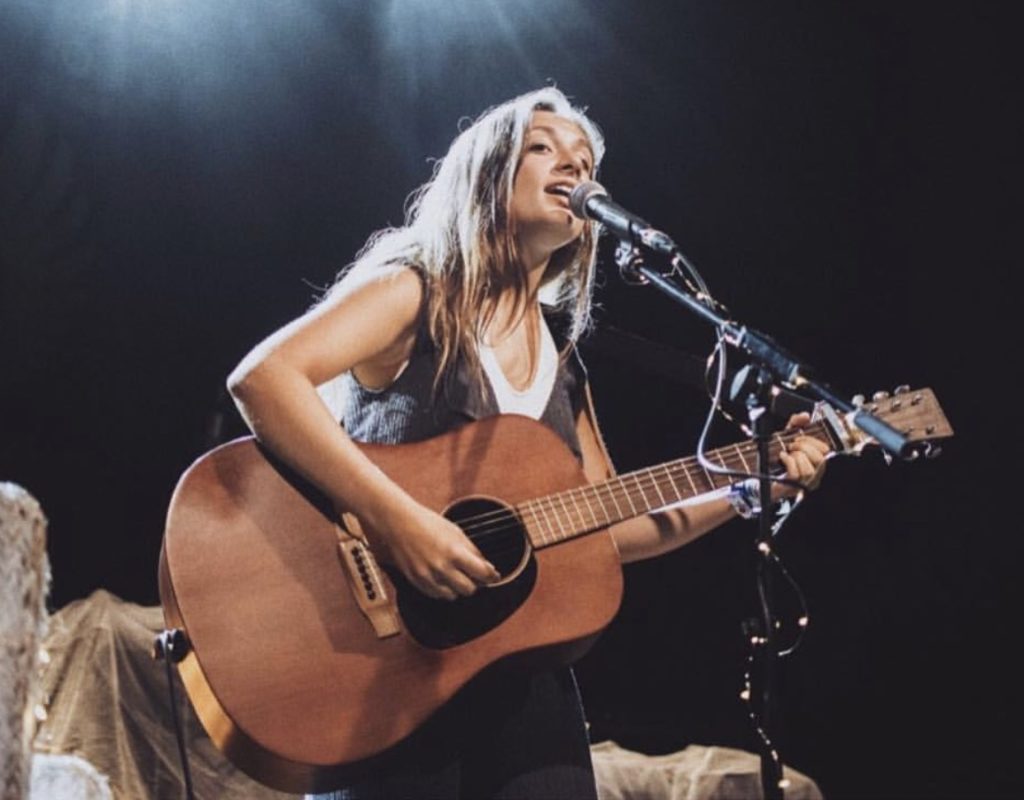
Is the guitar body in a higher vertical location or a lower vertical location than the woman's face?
lower

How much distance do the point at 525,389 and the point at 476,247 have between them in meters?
0.35

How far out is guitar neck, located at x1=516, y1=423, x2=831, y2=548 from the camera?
2.31 m

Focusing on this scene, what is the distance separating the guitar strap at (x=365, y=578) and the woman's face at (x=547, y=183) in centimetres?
85

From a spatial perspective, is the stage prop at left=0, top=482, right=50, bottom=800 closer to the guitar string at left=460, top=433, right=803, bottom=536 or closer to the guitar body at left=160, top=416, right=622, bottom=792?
the guitar body at left=160, top=416, right=622, bottom=792

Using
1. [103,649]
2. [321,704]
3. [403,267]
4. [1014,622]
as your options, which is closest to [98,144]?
[103,649]

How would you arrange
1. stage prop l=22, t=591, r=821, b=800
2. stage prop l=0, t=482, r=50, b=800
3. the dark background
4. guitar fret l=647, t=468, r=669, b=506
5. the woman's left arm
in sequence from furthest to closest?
the dark background, stage prop l=22, t=591, r=821, b=800, the woman's left arm, guitar fret l=647, t=468, r=669, b=506, stage prop l=0, t=482, r=50, b=800

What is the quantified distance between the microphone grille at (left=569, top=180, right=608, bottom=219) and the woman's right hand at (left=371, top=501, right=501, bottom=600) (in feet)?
2.41

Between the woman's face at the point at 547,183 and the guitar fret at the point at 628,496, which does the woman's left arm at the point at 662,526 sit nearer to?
the guitar fret at the point at 628,496

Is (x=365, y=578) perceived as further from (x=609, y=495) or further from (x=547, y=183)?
(x=547, y=183)

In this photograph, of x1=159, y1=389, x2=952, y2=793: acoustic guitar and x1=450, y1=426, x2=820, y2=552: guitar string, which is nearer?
x1=159, y1=389, x2=952, y2=793: acoustic guitar

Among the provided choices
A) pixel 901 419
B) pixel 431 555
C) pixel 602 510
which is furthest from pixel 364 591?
pixel 901 419

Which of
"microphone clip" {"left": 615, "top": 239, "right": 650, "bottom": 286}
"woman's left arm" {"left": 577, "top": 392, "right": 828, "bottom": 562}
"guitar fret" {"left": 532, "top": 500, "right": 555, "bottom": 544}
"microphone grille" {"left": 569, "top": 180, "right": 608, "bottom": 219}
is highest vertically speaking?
"microphone grille" {"left": 569, "top": 180, "right": 608, "bottom": 219}

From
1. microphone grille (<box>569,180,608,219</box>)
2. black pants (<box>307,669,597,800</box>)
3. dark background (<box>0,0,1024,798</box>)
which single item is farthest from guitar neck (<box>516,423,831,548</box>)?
dark background (<box>0,0,1024,798</box>)

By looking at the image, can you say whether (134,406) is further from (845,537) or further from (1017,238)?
(1017,238)
